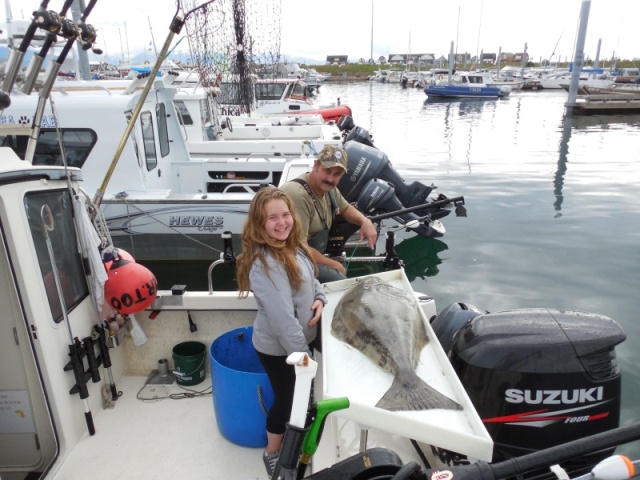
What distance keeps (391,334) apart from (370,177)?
562 centimetres

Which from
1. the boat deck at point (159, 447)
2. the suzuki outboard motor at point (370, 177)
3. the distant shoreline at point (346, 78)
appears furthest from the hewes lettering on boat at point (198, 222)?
the distant shoreline at point (346, 78)

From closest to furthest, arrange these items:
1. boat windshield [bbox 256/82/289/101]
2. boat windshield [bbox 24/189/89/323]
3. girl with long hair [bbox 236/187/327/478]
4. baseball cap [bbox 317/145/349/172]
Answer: girl with long hair [bbox 236/187/327/478] → boat windshield [bbox 24/189/89/323] → baseball cap [bbox 317/145/349/172] → boat windshield [bbox 256/82/289/101]

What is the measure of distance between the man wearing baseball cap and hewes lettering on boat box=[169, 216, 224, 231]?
11.8 ft

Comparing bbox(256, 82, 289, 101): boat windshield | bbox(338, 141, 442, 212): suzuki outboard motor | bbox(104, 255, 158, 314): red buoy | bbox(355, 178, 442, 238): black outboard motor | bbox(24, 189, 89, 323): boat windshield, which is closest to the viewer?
bbox(24, 189, 89, 323): boat windshield

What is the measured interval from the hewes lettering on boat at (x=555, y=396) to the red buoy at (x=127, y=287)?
7.41ft

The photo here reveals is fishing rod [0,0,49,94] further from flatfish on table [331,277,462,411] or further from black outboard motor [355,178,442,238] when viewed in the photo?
black outboard motor [355,178,442,238]

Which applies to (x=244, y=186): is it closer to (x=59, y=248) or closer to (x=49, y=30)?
(x=59, y=248)

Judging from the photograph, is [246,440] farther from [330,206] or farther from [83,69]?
[83,69]

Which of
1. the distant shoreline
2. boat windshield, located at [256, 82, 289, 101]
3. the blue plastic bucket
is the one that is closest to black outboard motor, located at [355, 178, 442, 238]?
the blue plastic bucket

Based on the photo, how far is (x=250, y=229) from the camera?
2.31 metres

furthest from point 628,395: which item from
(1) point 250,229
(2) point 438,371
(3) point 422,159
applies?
(3) point 422,159

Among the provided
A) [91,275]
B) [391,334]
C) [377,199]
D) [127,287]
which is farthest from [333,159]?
[377,199]

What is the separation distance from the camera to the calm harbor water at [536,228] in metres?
6.61

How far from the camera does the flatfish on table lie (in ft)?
6.39
